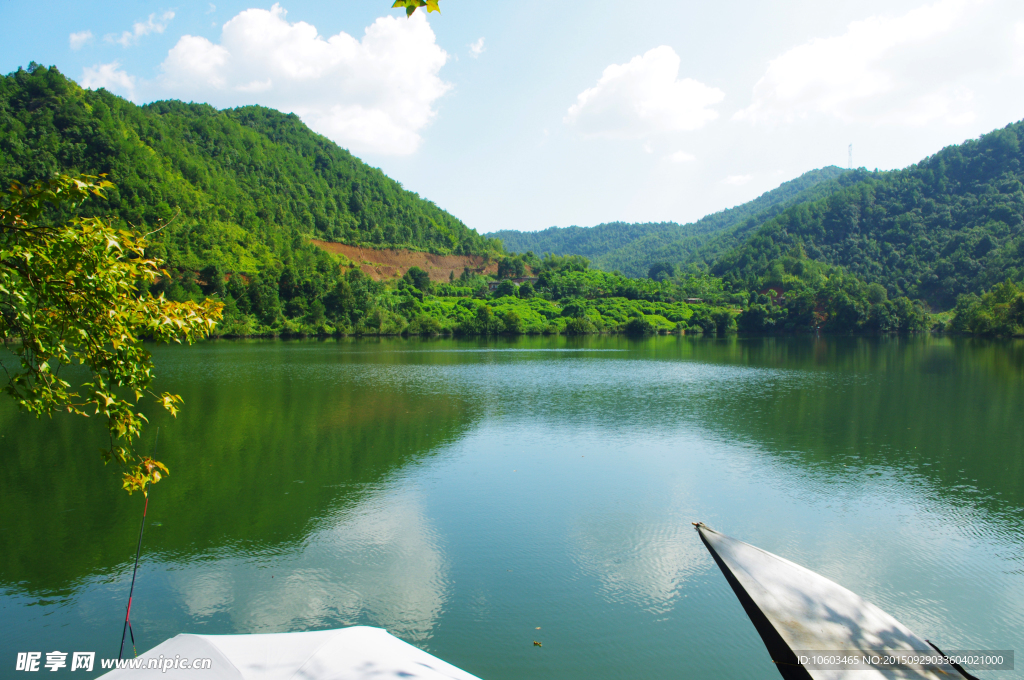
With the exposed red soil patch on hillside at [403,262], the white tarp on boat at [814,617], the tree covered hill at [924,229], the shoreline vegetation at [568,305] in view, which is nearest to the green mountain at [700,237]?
the tree covered hill at [924,229]

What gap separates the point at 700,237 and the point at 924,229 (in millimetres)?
78951

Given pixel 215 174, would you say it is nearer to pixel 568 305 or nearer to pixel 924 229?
pixel 568 305

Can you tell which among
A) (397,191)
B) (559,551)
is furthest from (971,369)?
(397,191)

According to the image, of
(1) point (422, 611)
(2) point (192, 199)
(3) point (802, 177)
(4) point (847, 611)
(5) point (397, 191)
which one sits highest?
(3) point (802, 177)

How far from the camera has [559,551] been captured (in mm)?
8078

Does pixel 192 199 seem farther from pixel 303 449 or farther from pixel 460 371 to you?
pixel 303 449

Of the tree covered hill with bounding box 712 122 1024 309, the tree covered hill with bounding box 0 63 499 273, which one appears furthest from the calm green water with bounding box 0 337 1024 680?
the tree covered hill with bounding box 712 122 1024 309

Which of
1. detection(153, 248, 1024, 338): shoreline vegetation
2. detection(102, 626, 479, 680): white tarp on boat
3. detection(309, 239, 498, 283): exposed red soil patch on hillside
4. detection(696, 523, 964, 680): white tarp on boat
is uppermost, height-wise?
detection(309, 239, 498, 283): exposed red soil patch on hillside

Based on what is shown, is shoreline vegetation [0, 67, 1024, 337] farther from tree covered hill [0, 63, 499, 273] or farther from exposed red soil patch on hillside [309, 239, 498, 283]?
exposed red soil patch on hillside [309, 239, 498, 283]

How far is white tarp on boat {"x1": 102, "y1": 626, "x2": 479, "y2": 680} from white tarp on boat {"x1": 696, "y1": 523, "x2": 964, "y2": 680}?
186 cm

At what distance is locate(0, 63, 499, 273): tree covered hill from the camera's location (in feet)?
200

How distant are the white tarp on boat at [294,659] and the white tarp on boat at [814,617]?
6.11 feet

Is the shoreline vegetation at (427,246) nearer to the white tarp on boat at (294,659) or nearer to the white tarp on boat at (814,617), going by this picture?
the white tarp on boat at (294,659)

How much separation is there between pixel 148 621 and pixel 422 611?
2.93 m
